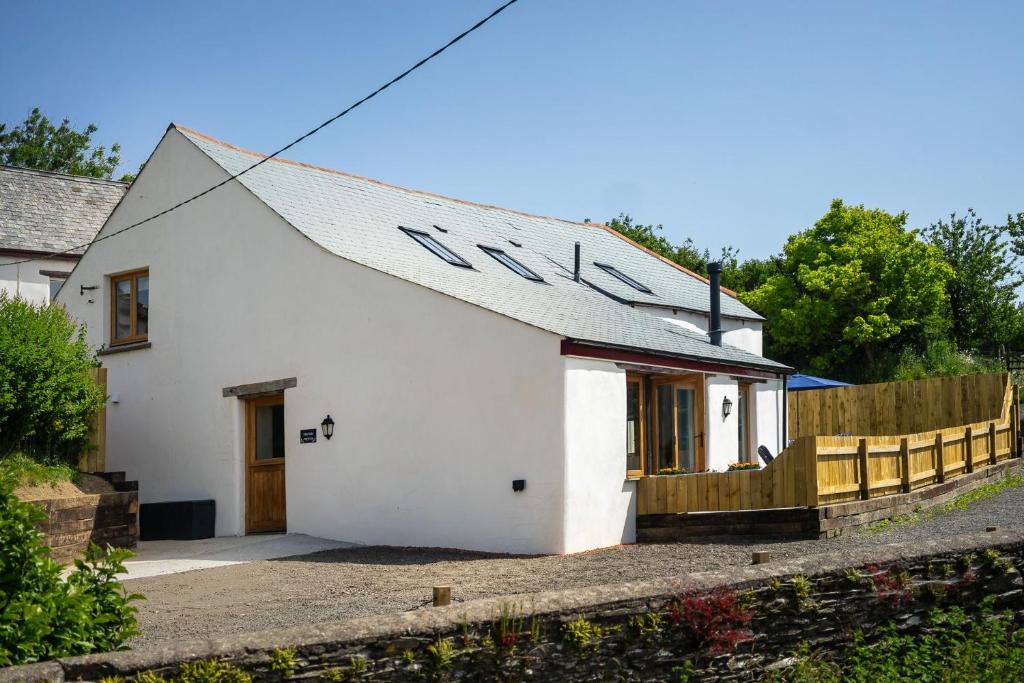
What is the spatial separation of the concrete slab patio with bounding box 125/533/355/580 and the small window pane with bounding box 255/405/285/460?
1.35 m

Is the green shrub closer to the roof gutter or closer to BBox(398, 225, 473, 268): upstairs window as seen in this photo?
the roof gutter

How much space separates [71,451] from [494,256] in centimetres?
827

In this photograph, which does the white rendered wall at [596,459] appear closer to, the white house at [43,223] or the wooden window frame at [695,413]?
the wooden window frame at [695,413]

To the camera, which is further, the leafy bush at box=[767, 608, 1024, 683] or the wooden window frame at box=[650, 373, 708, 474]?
the wooden window frame at box=[650, 373, 708, 474]

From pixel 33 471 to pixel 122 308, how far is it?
576 cm

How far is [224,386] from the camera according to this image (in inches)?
706

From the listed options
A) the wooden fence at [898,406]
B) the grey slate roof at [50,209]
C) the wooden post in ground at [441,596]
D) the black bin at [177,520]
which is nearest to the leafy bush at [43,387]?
the black bin at [177,520]

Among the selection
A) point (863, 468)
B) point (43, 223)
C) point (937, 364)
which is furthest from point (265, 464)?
point (937, 364)

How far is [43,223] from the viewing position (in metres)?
28.4

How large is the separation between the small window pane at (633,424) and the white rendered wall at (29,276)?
1682 cm

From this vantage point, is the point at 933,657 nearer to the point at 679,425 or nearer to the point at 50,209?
the point at 679,425

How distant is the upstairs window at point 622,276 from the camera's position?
76.7 feet

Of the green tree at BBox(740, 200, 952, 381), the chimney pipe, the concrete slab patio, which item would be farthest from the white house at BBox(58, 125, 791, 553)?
the green tree at BBox(740, 200, 952, 381)

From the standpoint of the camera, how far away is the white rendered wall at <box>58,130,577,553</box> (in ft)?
48.2
